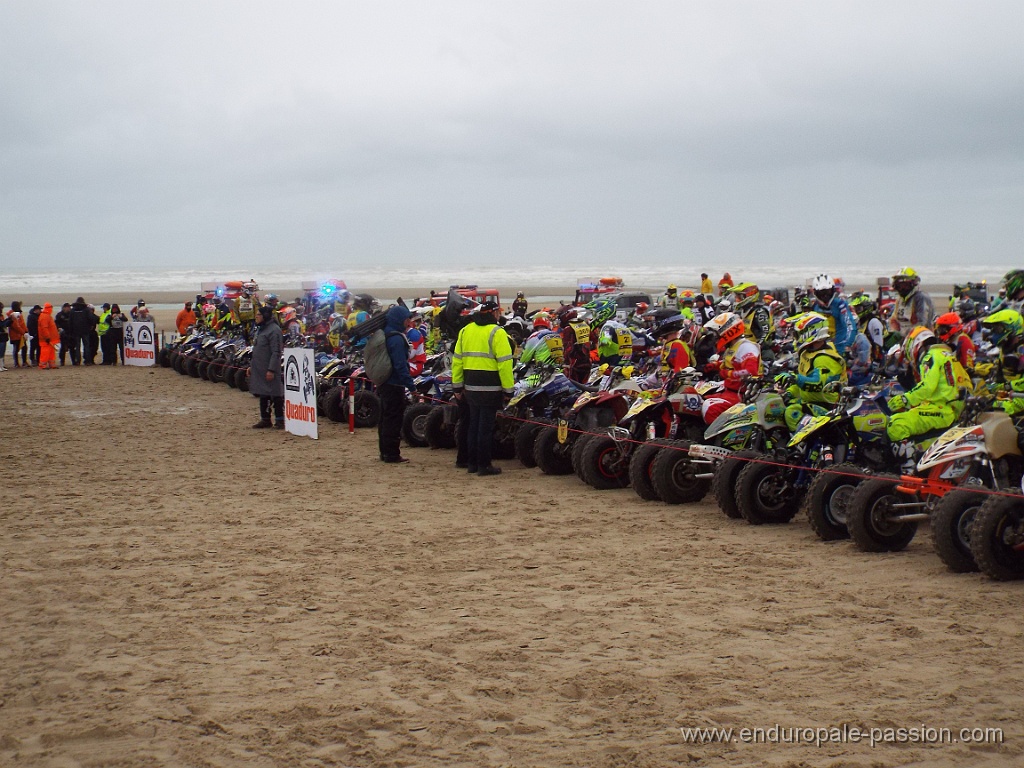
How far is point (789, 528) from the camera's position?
927 centimetres

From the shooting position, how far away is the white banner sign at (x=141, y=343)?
31.7 meters

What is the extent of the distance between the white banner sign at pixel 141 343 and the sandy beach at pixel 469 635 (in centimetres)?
2143

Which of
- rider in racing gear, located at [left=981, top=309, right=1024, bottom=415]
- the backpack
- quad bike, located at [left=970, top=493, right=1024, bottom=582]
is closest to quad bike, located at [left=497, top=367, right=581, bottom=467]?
the backpack

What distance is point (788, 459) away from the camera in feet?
30.5

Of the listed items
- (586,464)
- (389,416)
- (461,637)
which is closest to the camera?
(461,637)

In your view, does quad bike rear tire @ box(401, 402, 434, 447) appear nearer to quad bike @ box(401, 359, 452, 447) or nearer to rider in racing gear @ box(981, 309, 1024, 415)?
quad bike @ box(401, 359, 452, 447)

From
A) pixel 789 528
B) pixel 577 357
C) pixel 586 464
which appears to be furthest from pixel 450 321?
pixel 789 528

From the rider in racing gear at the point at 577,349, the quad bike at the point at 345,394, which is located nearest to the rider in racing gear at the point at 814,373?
the rider in racing gear at the point at 577,349

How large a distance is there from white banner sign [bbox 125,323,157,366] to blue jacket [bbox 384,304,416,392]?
65.8 ft

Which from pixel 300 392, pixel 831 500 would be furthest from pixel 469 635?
pixel 300 392

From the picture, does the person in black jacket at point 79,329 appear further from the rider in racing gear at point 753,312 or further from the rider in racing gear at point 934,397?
the rider in racing gear at point 934,397

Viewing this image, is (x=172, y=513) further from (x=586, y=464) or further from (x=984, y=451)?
(x=984, y=451)

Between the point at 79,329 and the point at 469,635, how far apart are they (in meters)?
28.5

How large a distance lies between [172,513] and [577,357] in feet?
20.3
